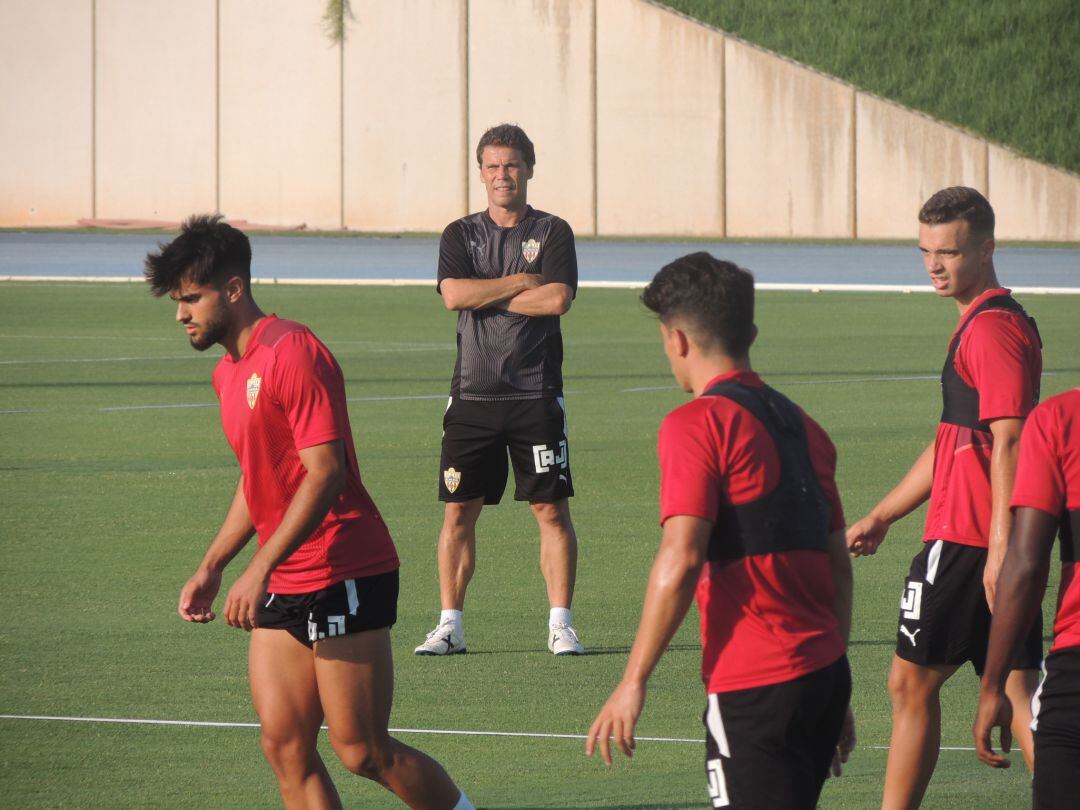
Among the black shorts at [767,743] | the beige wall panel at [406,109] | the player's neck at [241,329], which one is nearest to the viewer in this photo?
the black shorts at [767,743]

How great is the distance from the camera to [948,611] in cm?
586

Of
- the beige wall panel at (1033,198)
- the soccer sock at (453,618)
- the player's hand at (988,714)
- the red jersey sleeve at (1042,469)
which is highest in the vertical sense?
the beige wall panel at (1033,198)

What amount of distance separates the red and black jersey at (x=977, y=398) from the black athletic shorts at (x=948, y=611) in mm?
61

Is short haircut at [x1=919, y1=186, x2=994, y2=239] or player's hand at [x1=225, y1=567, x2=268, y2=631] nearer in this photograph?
player's hand at [x1=225, y1=567, x2=268, y2=631]

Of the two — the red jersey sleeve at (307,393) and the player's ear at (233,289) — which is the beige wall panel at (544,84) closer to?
the player's ear at (233,289)

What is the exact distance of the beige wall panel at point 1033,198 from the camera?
51.0 m

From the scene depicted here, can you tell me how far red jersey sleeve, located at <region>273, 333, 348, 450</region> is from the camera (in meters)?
5.33

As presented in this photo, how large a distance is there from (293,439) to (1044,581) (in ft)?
7.09

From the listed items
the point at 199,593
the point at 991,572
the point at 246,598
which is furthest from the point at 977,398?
the point at 199,593

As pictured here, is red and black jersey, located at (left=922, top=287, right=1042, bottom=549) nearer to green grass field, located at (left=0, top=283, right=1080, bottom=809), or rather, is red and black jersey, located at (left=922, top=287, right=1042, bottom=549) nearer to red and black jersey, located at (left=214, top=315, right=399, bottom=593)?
green grass field, located at (left=0, top=283, right=1080, bottom=809)

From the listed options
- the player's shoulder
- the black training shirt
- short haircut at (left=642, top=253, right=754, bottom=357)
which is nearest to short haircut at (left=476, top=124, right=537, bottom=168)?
the black training shirt

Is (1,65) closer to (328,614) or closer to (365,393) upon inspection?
(365,393)

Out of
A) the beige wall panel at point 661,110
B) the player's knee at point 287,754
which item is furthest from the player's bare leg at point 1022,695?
the beige wall panel at point 661,110

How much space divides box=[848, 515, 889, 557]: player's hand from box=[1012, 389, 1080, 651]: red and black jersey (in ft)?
5.51
